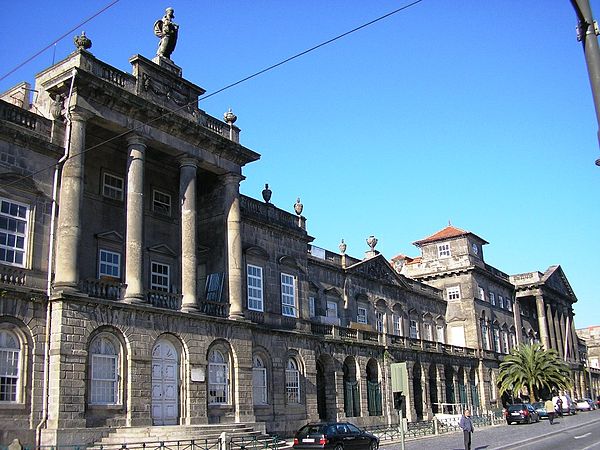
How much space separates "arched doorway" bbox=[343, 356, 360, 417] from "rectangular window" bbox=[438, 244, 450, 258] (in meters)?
24.7

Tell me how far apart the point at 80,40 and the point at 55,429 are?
→ 1384 cm

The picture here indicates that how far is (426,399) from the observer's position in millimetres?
46688

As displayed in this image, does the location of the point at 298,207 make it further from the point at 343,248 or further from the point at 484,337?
the point at 484,337

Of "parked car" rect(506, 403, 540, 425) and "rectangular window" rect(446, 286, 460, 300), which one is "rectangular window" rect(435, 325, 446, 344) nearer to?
"rectangular window" rect(446, 286, 460, 300)

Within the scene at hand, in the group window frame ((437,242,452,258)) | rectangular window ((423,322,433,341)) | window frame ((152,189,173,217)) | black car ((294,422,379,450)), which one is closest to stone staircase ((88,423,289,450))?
black car ((294,422,379,450))

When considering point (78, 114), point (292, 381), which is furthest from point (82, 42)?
point (292, 381)

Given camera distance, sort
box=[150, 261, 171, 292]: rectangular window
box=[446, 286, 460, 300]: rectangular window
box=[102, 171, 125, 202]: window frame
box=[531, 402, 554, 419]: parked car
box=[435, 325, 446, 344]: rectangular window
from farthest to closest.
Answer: box=[446, 286, 460, 300]: rectangular window < box=[435, 325, 446, 344]: rectangular window < box=[531, 402, 554, 419]: parked car < box=[150, 261, 171, 292]: rectangular window < box=[102, 171, 125, 202]: window frame

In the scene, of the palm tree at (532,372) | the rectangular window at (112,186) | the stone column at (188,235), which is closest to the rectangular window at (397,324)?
the palm tree at (532,372)

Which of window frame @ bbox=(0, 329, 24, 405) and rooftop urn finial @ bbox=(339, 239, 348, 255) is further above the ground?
rooftop urn finial @ bbox=(339, 239, 348, 255)

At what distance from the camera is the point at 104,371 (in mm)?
23203

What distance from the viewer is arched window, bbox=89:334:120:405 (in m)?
22.8

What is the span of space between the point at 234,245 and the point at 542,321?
5256cm

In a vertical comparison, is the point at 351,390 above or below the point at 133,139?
below

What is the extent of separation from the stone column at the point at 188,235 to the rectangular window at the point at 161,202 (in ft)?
6.76
